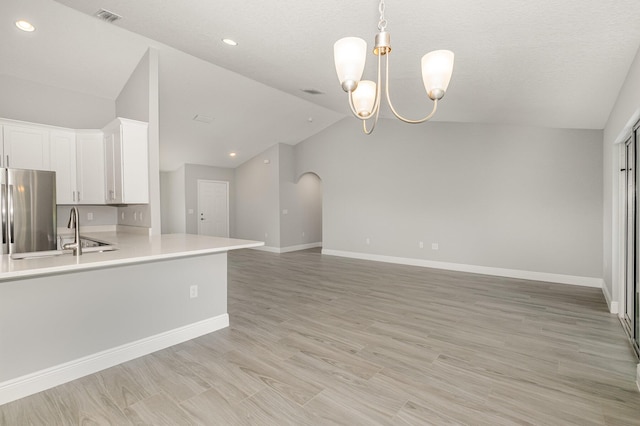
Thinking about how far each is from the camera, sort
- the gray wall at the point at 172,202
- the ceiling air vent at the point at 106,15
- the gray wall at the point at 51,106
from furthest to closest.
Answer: the gray wall at the point at 172,202
the gray wall at the point at 51,106
the ceiling air vent at the point at 106,15

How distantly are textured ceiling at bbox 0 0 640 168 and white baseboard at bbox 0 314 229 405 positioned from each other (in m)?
2.91

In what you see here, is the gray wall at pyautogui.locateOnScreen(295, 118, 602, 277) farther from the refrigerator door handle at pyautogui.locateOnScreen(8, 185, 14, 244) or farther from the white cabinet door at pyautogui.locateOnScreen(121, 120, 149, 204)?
the refrigerator door handle at pyautogui.locateOnScreen(8, 185, 14, 244)

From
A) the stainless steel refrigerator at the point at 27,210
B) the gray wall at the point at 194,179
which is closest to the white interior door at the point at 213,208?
the gray wall at the point at 194,179

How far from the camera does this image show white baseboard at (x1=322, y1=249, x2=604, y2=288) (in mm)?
5005

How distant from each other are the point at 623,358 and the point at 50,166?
267 inches

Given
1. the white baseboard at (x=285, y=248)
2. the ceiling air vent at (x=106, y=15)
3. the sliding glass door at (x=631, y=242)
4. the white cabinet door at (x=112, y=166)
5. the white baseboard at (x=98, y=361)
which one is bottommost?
the white baseboard at (x=98, y=361)

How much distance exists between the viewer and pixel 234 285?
5.09 meters

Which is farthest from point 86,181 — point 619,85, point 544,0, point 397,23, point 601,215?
point 601,215

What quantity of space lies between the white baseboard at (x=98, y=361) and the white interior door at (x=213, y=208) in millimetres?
6329

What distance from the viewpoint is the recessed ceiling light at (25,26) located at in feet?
11.3

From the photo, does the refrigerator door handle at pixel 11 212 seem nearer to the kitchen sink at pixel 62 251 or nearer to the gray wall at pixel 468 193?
the kitchen sink at pixel 62 251

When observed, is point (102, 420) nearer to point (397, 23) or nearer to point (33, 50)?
point (397, 23)

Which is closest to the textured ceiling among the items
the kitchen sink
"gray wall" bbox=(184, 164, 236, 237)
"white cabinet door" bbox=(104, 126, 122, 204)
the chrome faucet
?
"white cabinet door" bbox=(104, 126, 122, 204)

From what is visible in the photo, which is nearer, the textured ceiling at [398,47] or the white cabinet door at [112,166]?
the textured ceiling at [398,47]
